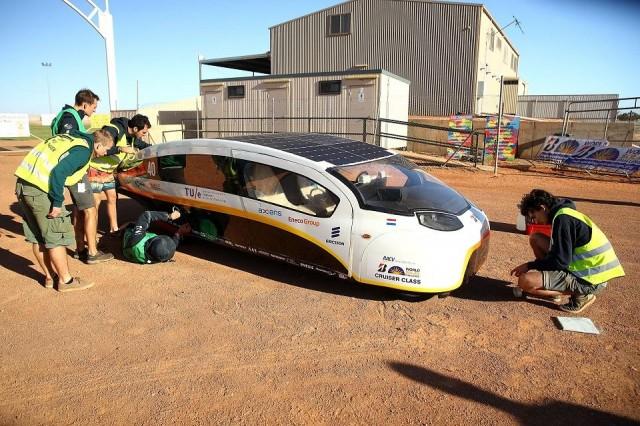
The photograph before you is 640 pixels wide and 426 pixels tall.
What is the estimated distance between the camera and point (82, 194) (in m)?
5.32

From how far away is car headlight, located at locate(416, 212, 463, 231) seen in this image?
4.19m

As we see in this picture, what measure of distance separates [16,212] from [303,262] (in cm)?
637

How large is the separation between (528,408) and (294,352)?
5.43 ft

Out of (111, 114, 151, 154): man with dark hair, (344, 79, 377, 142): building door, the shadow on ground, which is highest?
(344, 79, 377, 142): building door

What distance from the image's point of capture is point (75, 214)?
19.0 feet

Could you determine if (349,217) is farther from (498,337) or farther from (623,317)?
(623,317)

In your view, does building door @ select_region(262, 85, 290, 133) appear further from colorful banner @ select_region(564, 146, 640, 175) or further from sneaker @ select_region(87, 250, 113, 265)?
sneaker @ select_region(87, 250, 113, 265)

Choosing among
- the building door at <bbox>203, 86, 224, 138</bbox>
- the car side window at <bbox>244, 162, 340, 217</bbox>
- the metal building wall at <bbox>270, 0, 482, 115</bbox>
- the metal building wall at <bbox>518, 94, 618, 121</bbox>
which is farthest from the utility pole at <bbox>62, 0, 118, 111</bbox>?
the metal building wall at <bbox>518, 94, 618, 121</bbox>

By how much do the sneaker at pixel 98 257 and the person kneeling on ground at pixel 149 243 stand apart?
227mm

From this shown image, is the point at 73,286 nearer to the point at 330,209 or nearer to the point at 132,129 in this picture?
the point at 132,129

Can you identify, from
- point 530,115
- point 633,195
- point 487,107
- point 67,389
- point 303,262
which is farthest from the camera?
point 530,115

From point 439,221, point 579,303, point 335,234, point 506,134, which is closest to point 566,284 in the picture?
point 579,303

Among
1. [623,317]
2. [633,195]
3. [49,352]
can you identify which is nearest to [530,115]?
[633,195]

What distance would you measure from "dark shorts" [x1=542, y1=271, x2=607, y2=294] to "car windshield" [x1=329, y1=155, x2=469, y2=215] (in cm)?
96
